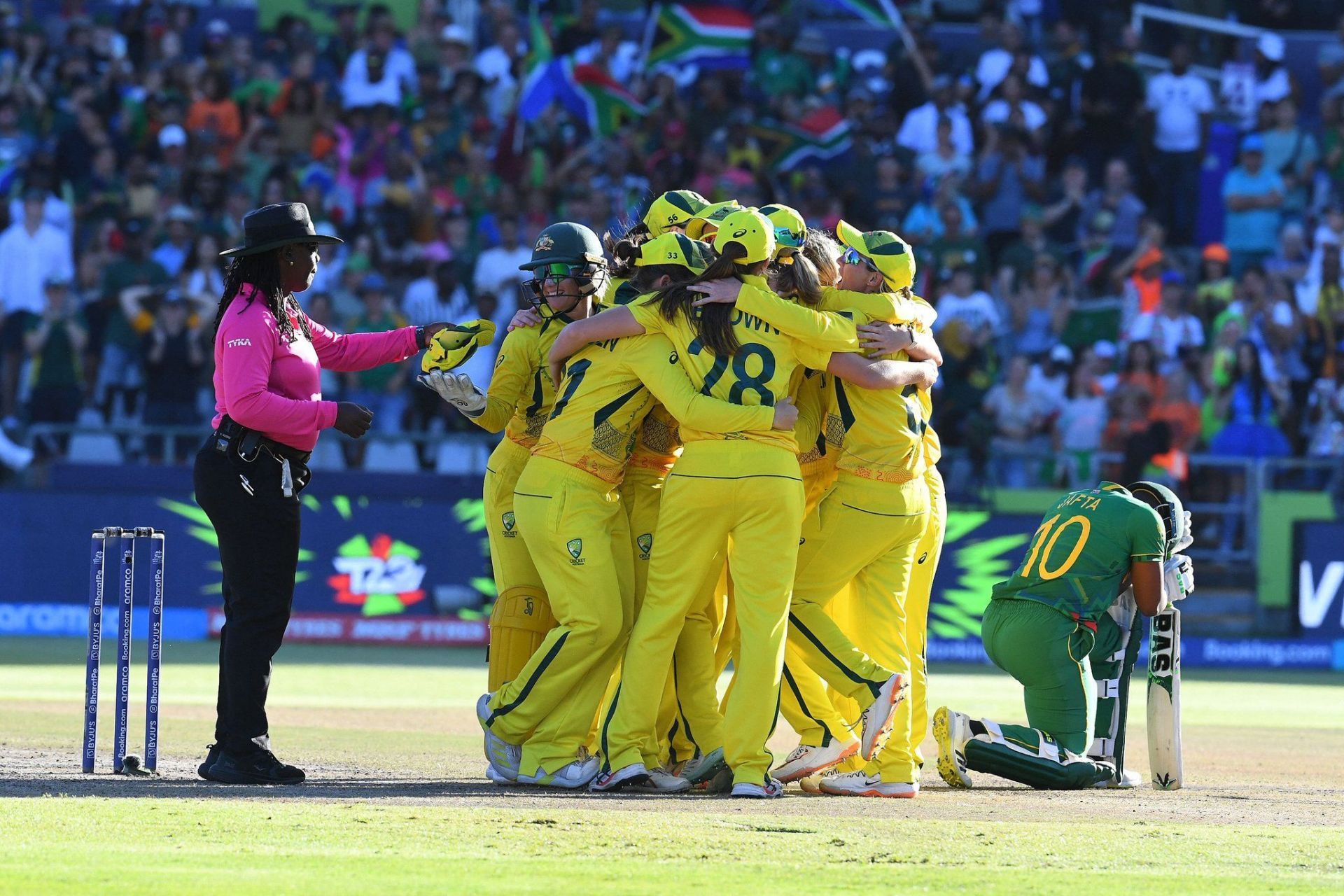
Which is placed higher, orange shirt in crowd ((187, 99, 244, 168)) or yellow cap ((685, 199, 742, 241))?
orange shirt in crowd ((187, 99, 244, 168))

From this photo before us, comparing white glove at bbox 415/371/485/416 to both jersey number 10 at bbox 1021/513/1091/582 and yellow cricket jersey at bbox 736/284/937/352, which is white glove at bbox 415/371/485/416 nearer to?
yellow cricket jersey at bbox 736/284/937/352

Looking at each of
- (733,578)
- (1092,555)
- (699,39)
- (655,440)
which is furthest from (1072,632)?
(699,39)

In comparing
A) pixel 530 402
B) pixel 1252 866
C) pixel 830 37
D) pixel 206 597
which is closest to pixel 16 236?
pixel 206 597

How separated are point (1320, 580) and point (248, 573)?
12.5 metres

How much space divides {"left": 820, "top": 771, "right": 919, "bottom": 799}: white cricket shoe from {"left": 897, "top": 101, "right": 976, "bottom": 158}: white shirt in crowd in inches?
543

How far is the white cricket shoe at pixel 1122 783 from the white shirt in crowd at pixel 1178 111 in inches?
538

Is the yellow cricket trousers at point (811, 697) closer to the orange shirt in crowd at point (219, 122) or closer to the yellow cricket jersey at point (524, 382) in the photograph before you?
the yellow cricket jersey at point (524, 382)

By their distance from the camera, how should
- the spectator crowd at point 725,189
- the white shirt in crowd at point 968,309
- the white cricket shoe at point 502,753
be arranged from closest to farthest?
the white cricket shoe at point 502,753 < the spectator crowd at point 725,189 < the white shirt in crowd at point 968,309

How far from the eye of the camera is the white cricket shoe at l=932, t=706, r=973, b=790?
28.6 feet

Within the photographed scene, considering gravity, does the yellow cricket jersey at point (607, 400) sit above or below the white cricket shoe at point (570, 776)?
above

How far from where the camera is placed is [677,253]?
8.16 m

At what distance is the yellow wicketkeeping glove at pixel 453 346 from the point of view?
27.8ft

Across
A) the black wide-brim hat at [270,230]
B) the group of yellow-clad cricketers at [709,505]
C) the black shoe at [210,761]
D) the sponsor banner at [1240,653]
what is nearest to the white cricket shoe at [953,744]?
the group of yellow-clad cricketers at [709,505]

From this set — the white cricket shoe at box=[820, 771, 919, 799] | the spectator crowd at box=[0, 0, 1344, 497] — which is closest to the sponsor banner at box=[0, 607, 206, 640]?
the spectator crowd at box=[0, 0, 1344, 497]
